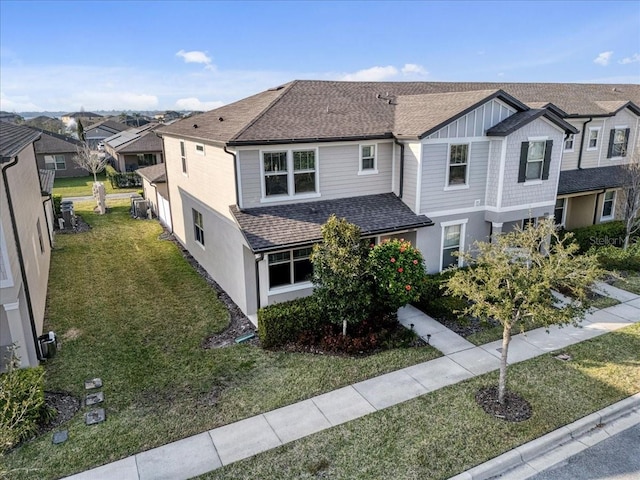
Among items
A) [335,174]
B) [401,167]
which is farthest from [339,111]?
[401,167]

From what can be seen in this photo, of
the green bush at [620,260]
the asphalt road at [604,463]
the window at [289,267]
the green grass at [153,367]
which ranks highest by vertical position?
the window at [289,267]

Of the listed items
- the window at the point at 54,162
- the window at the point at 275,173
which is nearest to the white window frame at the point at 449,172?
the window at the point at 275,173

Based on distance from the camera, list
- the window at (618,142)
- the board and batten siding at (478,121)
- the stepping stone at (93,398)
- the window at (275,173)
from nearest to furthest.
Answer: the stepping stone at (93,398), the window at (275,173), the board and batten siding at (478,121), the window at (618,142)

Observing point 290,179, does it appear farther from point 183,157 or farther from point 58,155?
point 58,155

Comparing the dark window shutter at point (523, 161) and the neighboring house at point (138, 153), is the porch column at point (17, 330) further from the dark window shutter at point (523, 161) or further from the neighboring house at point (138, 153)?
the neighboring house at point (138, 153)

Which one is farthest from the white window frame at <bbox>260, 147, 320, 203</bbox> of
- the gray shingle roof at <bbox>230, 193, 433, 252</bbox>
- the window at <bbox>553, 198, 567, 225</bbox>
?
the window at <bbox>553, 198, 567, 225</bbox>

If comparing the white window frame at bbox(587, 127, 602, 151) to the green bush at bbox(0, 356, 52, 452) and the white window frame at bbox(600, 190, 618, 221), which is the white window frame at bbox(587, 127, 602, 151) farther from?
the green bush at bbox(0, 356, 52, 452)
